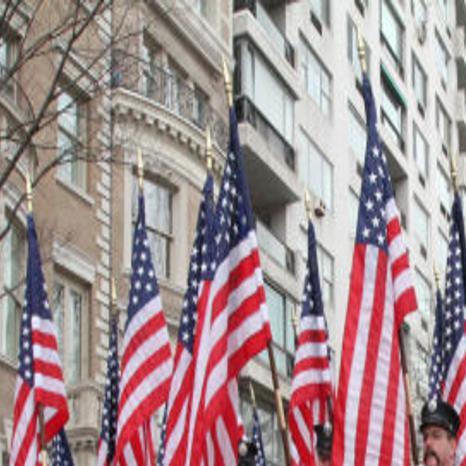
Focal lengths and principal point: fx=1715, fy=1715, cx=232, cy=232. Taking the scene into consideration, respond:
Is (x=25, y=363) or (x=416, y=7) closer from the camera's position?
(x=25, y=363)

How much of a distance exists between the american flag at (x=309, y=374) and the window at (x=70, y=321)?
28.7 ft

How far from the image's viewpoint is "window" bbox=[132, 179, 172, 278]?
26.2 meters

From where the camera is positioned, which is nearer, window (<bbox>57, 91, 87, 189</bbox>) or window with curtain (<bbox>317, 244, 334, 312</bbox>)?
window (<bbox>57, 91, 87, 189</bbox>)

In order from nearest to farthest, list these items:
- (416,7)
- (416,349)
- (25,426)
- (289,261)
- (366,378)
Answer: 1. (366,378)
2. (25,426)
3. (289,261)
4. (416,349)
5. (416,7)

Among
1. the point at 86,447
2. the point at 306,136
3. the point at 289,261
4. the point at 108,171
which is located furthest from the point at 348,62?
the point at 86,447

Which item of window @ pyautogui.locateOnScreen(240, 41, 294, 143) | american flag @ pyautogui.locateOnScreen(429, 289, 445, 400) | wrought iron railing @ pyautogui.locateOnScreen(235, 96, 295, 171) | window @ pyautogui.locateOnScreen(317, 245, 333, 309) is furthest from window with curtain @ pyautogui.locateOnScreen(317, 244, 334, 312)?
american flag @ pyautogui.locateOnScreen(429, 289, 445, 400)

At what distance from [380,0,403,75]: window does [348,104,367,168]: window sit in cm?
445

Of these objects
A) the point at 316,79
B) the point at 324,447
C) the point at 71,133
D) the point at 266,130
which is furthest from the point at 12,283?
the point at 316,79

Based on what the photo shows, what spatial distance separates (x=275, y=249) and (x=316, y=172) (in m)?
3.77

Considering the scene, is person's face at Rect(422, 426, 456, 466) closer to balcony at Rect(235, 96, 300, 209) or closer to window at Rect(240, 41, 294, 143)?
balcony at Rect(235, 96, 300, 209)

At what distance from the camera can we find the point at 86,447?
22.4 metres

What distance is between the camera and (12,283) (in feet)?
73.4

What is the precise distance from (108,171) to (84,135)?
89 cm

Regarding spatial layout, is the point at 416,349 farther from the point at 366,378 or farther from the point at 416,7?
the point at 366,378
